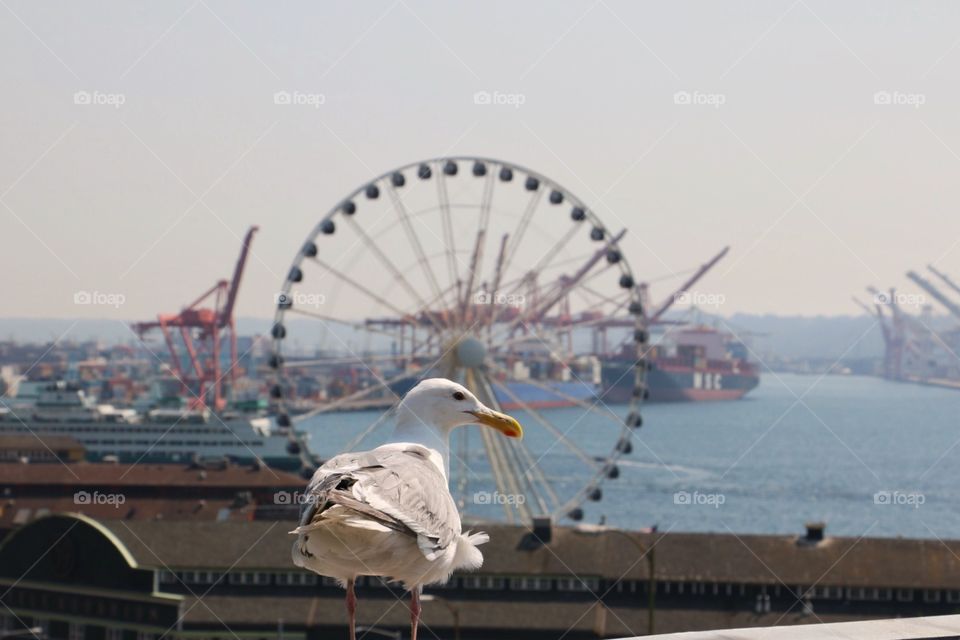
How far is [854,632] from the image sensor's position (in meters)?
6.19

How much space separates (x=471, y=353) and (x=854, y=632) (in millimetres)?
22251

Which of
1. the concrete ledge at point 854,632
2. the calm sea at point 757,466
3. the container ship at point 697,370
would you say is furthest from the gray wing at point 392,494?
the container ship at point 697,370

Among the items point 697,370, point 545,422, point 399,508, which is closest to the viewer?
point 399,508

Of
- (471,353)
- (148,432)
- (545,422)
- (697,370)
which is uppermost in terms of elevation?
(697,370)

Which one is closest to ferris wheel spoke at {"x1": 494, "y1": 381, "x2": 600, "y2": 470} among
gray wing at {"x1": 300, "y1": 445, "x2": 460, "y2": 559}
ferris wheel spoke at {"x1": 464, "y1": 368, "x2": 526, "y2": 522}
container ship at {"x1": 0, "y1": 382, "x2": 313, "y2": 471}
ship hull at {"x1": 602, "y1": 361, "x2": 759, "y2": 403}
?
ferris wheel spoke at {"x1": 464, "y1": 368, "x2": 526, "y2": 522}

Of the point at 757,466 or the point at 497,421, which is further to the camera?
the point at 757,466

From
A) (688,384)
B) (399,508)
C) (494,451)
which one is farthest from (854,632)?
(688,384)

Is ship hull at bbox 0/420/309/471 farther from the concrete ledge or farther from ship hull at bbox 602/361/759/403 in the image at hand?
the concrete ledge

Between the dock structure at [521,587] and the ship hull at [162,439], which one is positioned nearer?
the dock structure at [521,587]

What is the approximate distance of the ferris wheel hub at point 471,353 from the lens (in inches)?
1117

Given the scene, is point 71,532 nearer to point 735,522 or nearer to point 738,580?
point 738,580

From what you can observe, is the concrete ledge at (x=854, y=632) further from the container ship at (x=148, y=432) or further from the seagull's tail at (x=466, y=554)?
the container ship at (x=148, y=432)

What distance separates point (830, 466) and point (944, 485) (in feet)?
25.2

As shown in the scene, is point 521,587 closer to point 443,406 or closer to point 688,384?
point 443,406
